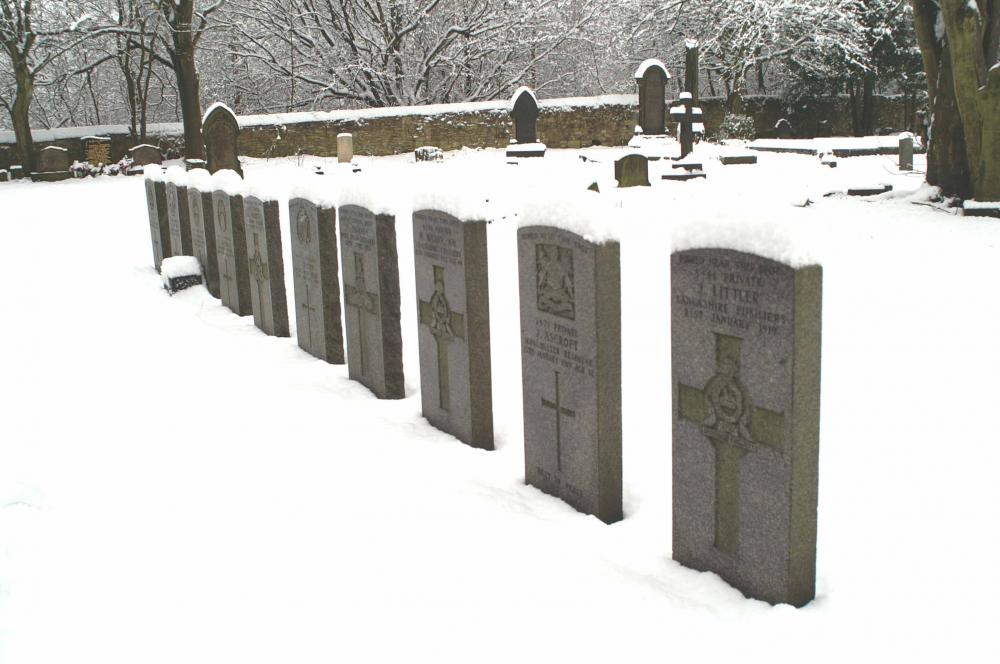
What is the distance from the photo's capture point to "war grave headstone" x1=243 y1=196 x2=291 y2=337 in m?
7.66

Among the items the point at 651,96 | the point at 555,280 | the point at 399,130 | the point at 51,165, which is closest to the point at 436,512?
the point at 555,280

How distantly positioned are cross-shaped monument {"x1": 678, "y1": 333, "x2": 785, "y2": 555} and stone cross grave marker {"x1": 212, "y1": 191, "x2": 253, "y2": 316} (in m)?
6.07

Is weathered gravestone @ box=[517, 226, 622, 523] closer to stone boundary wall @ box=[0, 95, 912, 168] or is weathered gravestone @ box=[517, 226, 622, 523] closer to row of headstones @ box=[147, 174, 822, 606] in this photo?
row of headstones @ box=[147, 174, 822, 606]

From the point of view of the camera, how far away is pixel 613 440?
3.95 meters

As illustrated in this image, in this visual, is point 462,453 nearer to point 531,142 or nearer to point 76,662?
point 76,662

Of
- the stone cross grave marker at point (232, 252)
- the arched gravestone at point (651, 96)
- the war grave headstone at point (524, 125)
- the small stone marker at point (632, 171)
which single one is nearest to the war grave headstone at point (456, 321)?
the stone cross grave marker at point (232, 252)

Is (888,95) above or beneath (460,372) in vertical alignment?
above

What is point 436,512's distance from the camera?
A: 4090 mm

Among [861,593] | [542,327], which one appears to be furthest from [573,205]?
[861,593]

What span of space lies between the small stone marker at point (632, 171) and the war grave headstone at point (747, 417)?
12398mm

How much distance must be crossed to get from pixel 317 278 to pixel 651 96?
16.9 m

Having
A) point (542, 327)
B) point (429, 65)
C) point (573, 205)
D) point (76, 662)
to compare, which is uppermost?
point (429, 65)

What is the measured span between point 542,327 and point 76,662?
2.19 meters

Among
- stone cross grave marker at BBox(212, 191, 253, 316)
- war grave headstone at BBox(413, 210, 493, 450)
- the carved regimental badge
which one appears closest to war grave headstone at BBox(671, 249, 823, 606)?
the carved regimental badge
